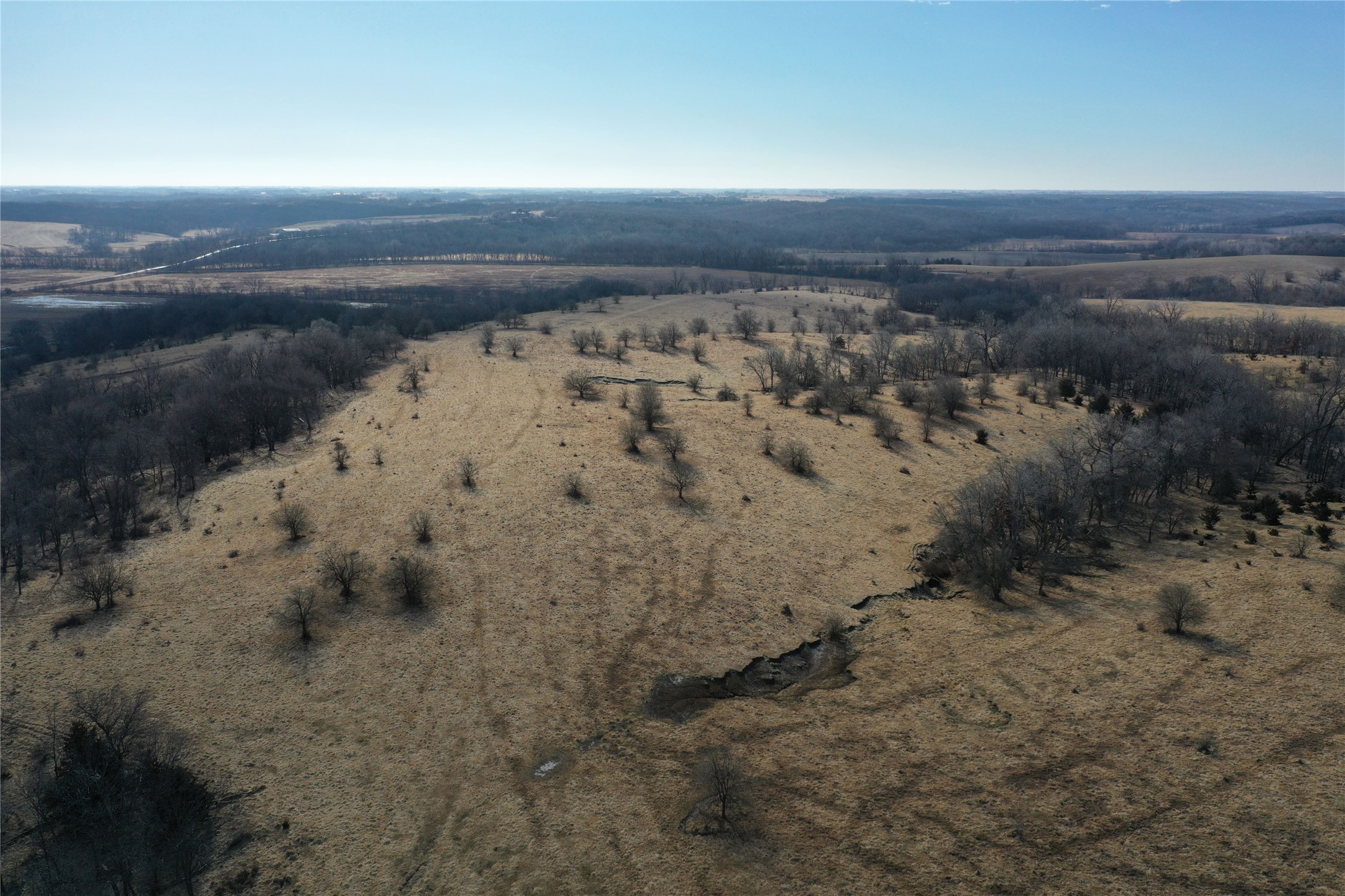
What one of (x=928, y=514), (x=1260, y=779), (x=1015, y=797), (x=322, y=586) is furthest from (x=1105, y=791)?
(x=322, y=586)

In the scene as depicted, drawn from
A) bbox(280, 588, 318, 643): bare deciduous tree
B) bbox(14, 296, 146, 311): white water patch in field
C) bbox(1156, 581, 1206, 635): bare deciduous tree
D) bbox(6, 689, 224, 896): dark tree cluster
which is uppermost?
bbox(14, 296, 146, 311): white water patch in field

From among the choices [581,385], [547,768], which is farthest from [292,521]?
[581,385]

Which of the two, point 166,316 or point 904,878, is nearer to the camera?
point 904,878

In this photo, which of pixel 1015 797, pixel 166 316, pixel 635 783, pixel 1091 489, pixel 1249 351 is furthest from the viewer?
pixel 166 316

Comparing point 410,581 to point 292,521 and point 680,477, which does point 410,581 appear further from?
point 680,477

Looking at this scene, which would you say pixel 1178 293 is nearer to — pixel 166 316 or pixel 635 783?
pixel 635 783

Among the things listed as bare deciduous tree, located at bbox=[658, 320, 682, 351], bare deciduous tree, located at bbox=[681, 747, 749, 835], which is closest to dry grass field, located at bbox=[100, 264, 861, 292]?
bare deciduous tree, located at bbox=[658, 320, 682, 351]

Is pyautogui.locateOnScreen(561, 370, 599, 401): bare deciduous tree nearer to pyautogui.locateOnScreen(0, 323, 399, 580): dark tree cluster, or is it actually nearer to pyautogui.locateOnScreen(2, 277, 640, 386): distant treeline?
pyautogui.locateOnScreen(0, 323, 399, 580): dark tree cluster
